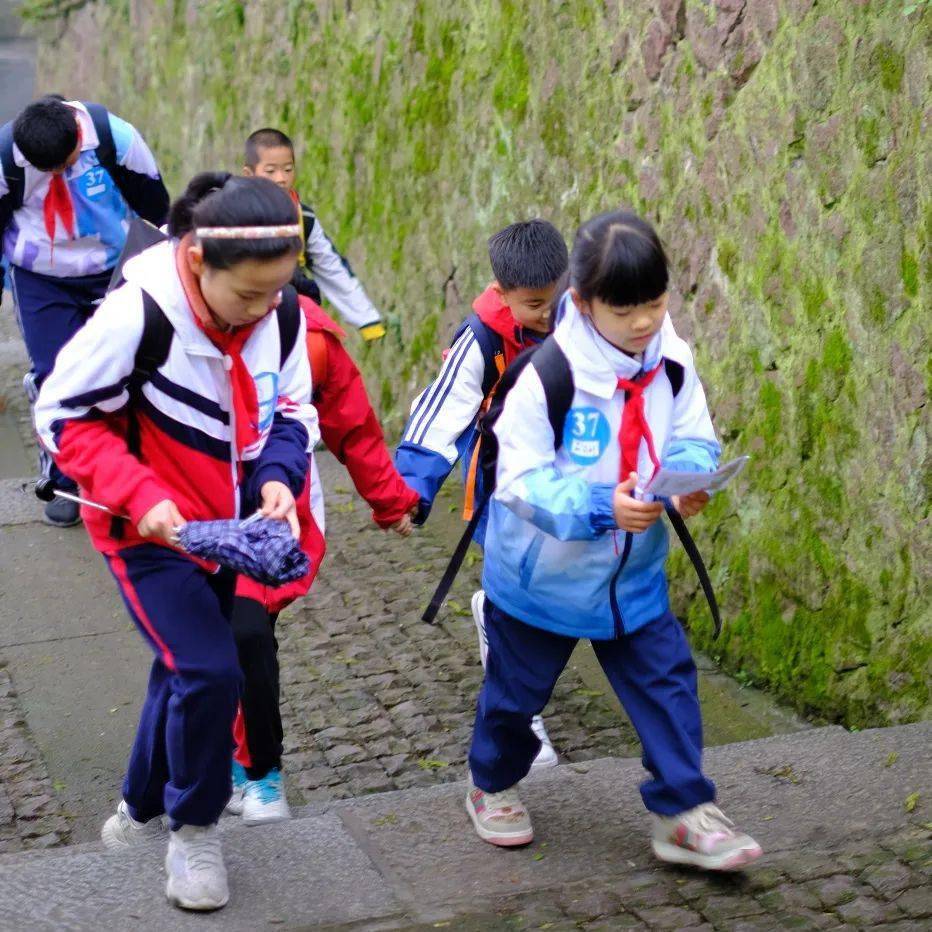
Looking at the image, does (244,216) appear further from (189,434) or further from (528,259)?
(528,259)

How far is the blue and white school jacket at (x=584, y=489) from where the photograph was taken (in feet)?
10.5

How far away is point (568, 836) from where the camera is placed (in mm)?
3572

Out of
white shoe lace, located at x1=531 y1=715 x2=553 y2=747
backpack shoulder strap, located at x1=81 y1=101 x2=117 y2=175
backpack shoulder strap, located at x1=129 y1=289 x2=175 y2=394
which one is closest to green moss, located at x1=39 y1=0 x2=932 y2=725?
white shoe lace, located at x1=531 y1=715 x2=553 y2=747

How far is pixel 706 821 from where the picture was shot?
3.31m

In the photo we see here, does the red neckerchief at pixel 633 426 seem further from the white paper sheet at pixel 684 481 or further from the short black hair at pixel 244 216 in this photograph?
the short black hair at pixel 244 216

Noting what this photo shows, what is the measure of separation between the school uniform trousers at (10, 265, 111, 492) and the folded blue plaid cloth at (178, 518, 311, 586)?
3575 mm

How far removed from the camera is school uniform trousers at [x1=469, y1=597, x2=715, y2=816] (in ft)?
11.0

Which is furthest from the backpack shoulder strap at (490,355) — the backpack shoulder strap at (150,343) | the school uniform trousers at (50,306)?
the school uniform trousers at (50,306)

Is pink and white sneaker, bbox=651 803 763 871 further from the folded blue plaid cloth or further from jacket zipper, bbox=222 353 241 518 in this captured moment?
jacket zipper, bbox=222 353 241 518

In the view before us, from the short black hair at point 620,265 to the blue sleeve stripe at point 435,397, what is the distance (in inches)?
32.7

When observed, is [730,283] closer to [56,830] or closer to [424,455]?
[424,455]

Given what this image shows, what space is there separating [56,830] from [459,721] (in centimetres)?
129

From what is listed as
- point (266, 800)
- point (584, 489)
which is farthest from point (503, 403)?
point (266, 800)

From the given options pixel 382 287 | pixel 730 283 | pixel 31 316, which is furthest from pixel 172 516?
pixel 382 287
